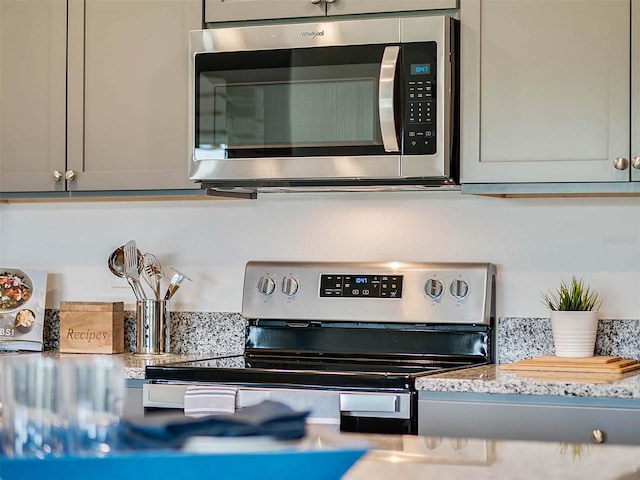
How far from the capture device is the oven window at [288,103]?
2.74 metres

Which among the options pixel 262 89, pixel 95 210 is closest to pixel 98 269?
pixel 95 210

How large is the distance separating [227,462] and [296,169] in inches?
77.4

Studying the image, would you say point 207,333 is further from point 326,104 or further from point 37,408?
point 37,408

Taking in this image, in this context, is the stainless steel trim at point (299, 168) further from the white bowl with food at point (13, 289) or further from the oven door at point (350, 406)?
the white bowl with food at point (13, 289)

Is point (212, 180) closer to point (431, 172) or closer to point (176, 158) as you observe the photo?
point (176, 158)

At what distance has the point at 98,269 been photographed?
3387 mm

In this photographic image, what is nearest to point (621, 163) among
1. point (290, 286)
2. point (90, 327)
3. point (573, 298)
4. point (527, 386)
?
point (573, 298)

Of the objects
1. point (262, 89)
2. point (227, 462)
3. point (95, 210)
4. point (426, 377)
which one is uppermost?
point (262, 89)

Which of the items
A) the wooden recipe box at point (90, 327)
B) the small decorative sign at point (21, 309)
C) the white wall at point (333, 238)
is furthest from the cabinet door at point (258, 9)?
the small decorative sign at point (21, 309)

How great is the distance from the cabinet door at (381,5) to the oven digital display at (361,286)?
789 mm

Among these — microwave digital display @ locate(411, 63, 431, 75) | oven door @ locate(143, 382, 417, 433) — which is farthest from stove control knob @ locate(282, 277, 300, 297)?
microwave digital display @ locate(411, 63, 431, 75)

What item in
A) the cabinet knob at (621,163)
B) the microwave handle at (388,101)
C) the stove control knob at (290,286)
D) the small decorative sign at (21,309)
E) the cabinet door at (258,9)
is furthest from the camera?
the small decorative sign at (21,309)

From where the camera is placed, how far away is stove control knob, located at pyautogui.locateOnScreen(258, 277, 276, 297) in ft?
10.2

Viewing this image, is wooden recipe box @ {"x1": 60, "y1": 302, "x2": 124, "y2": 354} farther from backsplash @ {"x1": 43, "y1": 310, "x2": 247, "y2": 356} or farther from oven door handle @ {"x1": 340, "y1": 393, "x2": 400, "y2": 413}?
oven door handle @ {"x1": 340, "y1": 393, "x2": 400, "y2": 413}
